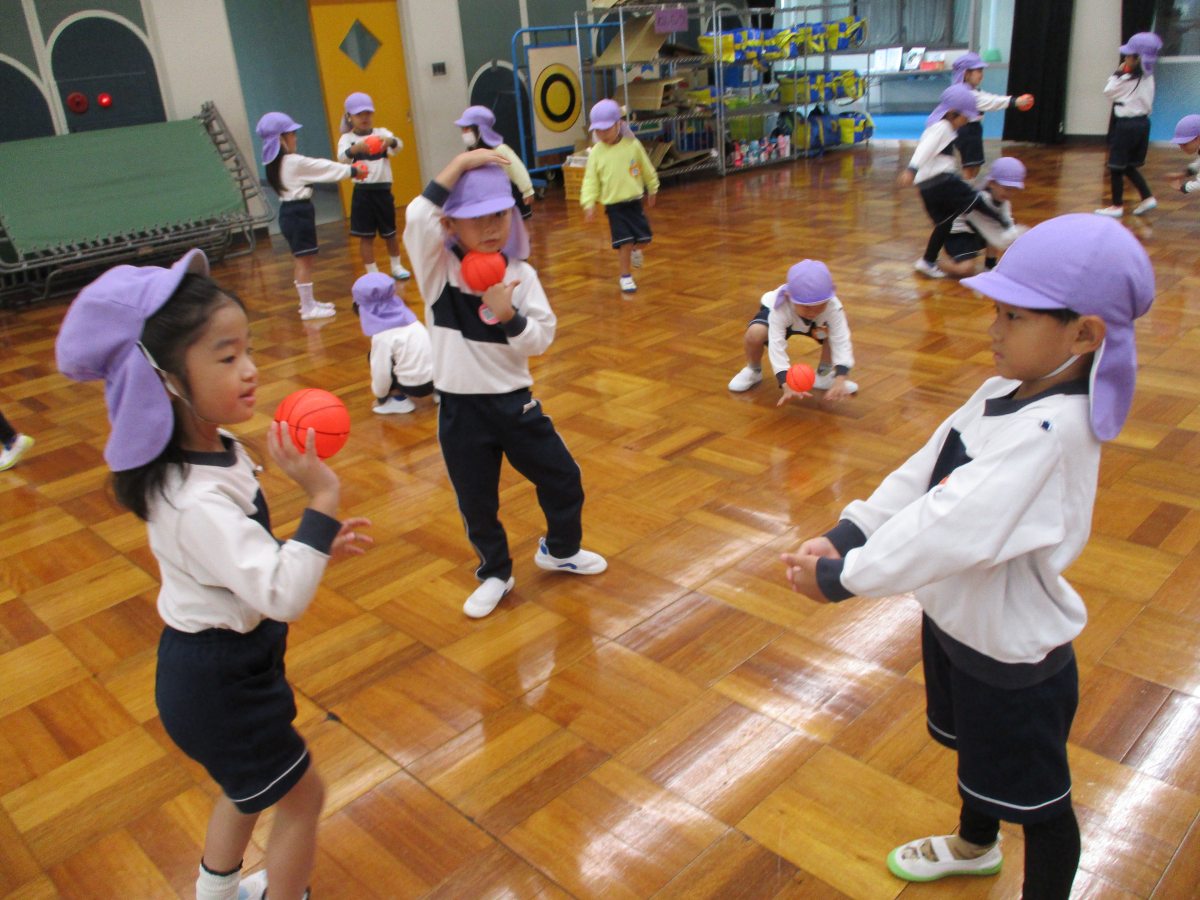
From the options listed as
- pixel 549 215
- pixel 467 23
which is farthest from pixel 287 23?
pixel 549 215

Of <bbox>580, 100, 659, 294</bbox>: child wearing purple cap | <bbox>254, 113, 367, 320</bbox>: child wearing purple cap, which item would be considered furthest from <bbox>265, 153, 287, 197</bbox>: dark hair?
<bbox>580, 100, 659, 294</bbox>: child wearing purple cap

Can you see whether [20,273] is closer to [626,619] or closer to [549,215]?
[549,215]

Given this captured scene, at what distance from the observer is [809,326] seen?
386 centimetres

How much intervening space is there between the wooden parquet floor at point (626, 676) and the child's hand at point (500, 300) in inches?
33.4

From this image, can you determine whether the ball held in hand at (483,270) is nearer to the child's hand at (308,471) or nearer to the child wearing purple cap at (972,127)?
the child's hand at (308,471)

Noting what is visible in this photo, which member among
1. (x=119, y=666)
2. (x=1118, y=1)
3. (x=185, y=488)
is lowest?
(x=119, y=666)

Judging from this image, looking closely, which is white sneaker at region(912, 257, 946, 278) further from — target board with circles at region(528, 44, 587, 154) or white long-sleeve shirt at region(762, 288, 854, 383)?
target board with circles at region(528, 44, 587, 154)

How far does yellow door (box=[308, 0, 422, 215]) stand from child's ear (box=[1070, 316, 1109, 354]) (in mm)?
8201

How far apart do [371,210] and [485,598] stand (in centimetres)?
432

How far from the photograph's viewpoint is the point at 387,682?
7.86ft

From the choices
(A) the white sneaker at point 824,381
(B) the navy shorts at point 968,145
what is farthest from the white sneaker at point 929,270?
(A) the white sneaker at point 824,381

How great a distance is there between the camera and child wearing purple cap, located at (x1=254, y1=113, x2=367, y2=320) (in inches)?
220

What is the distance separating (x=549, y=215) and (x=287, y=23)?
376 cm

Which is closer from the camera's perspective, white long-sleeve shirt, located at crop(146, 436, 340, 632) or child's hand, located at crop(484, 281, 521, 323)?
white long-sleeve shirt, located at crop(146, 436, 340, 632)
